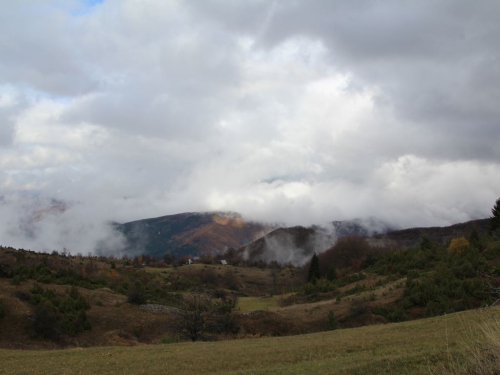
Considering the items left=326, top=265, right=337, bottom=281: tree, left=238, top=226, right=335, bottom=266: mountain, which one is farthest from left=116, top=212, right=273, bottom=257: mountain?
left=326, top=265, right=337, bottom=281: tree

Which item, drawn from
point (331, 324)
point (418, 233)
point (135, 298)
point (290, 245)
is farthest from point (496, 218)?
point (290, 245)

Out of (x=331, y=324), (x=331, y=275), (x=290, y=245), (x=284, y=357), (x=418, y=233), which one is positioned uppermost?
(x=290, y=245)

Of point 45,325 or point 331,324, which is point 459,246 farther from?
point 45,325

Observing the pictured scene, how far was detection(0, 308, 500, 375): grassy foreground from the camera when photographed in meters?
9.68

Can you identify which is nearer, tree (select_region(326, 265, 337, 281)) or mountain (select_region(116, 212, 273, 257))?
tree (select_region(326, 265, 337, 281))

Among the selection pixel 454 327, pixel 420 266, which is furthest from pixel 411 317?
pixel 420 266

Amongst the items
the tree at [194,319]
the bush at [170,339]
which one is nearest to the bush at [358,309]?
the tree at [194,319]

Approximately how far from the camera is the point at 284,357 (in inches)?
529

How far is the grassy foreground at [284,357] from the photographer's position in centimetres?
968

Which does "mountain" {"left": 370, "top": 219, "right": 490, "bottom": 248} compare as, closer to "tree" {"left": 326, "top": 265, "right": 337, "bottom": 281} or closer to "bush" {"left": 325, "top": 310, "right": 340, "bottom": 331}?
"tree" {"left": 326, "top": 265, "right": 337, "bottom": 281}

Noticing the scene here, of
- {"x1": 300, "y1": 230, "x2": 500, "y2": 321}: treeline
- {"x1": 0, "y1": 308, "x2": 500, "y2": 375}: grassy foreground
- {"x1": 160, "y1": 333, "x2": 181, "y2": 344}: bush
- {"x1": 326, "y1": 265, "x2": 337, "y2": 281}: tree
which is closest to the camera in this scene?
{"x1": 0, "y1": 308, "x2": 500, "y2": 375}: grassy foreground

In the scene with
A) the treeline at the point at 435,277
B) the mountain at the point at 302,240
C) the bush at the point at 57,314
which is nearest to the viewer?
the treeline at the point at 435,277

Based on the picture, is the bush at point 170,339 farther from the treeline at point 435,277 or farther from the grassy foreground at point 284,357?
the treeline at point 435,277

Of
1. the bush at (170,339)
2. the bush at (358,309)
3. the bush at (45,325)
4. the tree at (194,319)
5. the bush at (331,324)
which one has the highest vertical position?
the bush at (45,325)
